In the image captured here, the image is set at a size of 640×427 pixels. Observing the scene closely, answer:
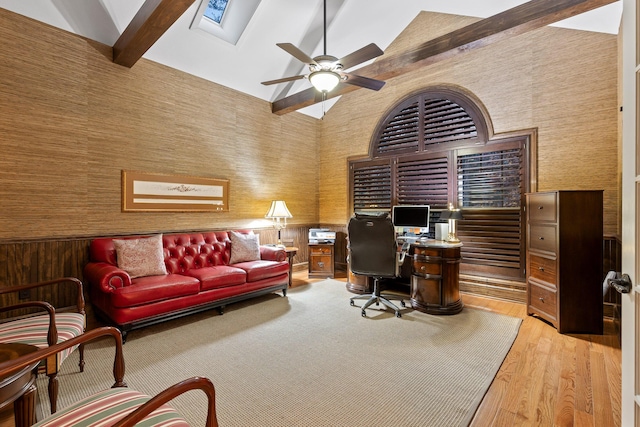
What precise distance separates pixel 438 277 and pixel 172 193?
370 centimetres

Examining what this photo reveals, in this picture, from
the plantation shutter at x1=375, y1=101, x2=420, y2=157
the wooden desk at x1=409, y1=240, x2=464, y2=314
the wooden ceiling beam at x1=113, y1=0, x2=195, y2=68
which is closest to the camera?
the wooden ceiling beam at x1=113, y1=0, x2=195, y2=68

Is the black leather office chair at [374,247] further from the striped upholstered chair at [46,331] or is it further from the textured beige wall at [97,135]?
the striped upholstered chair at [46,331]

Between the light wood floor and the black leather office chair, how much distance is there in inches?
51.4

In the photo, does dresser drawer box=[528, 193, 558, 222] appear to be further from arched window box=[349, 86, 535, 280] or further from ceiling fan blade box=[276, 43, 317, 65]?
ceiling fan blade box=[276, 43, 317, 65]

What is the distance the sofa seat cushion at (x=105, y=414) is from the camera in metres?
1.07

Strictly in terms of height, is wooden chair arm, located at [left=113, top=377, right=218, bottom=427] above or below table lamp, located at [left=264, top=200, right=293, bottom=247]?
below

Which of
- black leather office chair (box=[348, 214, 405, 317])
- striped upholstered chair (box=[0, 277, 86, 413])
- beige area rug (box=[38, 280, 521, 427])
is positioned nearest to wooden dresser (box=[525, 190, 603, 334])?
beige area rug (box=[38, 280, 521, 427])

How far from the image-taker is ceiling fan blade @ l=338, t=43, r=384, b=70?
285 cm

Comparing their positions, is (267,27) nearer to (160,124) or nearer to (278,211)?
(160,124)

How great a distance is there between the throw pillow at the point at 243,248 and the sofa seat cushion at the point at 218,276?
1.38 ft

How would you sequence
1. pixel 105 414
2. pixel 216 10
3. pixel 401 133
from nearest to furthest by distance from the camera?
pixel 105 414
pixel 216 10
pixel 401 133

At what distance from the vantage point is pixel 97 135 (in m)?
3.49

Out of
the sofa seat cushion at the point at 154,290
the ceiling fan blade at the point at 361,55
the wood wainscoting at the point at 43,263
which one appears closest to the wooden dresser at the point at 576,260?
the ceiling fan blade at the point at 361,55

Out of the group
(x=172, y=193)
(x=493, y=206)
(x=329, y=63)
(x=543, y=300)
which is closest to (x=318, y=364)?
(x=543, y=300)
